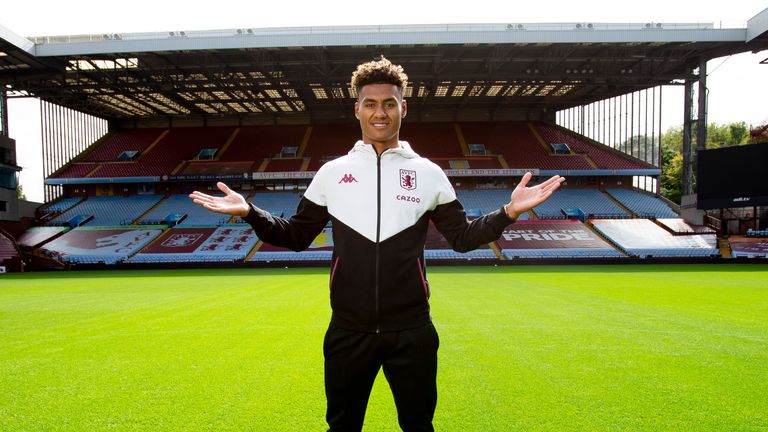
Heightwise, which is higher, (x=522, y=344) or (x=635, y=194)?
(x=635, y=194)

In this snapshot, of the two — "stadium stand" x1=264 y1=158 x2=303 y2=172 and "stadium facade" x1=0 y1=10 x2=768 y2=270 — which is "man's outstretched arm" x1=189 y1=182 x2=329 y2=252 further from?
"stadium stand" x1=264 y1=158 x2=303 y2=172

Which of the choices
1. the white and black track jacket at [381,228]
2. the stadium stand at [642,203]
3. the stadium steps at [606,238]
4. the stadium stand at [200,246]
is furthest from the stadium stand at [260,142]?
the white and black track jacket at [381,228]

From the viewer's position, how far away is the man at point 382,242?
8.04 feet

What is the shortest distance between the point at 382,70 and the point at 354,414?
6.50ft

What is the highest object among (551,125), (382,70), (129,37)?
(129,37)

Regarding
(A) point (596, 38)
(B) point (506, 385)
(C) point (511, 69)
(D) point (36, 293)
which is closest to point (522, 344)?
(B) point (506, 385)

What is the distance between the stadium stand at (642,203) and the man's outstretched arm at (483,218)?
111ft

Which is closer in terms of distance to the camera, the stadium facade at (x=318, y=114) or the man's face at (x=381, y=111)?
the man's face at (x=381, y=111)

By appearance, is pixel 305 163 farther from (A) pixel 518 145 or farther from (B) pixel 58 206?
(B) pixel 58 206

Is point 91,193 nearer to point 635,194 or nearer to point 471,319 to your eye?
point 471,319

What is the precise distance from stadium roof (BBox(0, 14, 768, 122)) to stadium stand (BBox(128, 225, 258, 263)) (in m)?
9.97

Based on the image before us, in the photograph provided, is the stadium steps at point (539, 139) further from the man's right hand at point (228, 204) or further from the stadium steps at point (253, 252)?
the man's right hand at point (228, 204)

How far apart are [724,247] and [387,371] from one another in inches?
1215

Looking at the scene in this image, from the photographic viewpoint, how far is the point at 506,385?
178 inches
